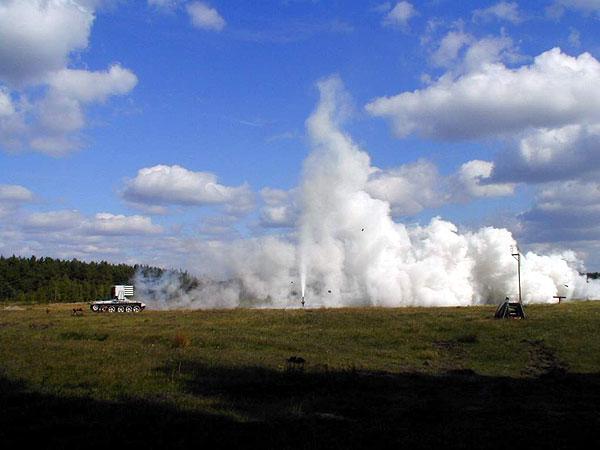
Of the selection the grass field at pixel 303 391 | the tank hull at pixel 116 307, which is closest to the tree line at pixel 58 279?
the tank hull at pixel 116 307

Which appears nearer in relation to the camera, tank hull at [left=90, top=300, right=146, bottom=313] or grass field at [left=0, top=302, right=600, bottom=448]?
grass field at [left=0, top=302, right=600, bottom=448]

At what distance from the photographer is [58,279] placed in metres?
142

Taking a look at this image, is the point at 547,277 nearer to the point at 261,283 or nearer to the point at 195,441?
the point at 261,283

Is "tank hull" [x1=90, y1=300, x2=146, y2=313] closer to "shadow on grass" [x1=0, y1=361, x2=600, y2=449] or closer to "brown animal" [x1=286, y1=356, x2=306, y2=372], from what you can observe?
"brown animal" [x1=286, y1=356, x2=306, y2=372]

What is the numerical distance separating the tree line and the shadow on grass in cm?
9857

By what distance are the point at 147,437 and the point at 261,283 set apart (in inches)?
3644

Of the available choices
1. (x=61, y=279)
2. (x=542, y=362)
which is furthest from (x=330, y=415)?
(x=61, y=279)

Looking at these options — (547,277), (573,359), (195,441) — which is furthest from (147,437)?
(547,277)

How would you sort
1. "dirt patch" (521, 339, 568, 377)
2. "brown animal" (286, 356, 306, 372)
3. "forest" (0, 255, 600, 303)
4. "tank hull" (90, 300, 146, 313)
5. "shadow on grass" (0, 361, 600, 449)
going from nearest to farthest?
"shadow on grass" (0, 361, 600, 449), "brown animal" (286, 356, 306, 372), "dirt patch" (521, 339, 568, 377), "tank hull" (90, 300, 146, 313), "forest" (0, 255, 600, 303)

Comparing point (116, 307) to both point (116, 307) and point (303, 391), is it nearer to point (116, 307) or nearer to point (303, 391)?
point (116, 307)

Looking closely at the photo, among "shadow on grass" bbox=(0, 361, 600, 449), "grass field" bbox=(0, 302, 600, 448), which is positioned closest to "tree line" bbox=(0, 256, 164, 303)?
"grass field" bbox=(0, 302, 600, 448)

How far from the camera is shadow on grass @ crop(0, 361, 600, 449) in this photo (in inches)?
424

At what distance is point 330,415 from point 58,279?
140376 millimetres

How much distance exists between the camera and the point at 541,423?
12750 mm
